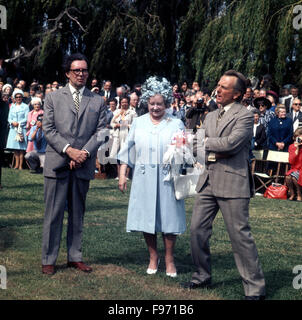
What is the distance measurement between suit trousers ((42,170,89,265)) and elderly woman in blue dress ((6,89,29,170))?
36.6ft

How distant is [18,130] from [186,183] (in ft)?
38.8

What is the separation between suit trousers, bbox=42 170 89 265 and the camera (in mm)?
6664

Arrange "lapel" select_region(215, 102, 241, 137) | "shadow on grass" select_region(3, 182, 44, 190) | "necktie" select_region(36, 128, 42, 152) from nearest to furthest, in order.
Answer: "lapel" select_region(215, 102, 241, 137) < "shadow on grass" select_region(3, 182, 44, 190) < "necktie" select_region(36, 128, 42, 152)

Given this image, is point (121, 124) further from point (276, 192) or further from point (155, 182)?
point (155, 182)

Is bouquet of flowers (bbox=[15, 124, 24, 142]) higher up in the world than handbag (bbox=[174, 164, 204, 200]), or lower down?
higher up

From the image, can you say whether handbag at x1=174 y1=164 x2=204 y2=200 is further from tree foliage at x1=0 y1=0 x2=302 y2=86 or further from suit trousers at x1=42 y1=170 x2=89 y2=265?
tree foliage at x1=0 y1=0 x2=302 y2=86

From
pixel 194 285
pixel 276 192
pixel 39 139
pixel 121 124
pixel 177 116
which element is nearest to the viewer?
pixel 194 285

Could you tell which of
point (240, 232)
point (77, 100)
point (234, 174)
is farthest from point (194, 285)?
point (77, 100)

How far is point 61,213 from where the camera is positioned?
6.73 m

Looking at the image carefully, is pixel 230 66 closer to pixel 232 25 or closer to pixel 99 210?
pixel 232 25

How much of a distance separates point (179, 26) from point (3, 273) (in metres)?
17.8

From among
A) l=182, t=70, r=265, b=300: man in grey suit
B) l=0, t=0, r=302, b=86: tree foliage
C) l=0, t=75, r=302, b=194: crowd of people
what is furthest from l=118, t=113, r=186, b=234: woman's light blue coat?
l=0, t=0, r=302, b=86: tree foliage

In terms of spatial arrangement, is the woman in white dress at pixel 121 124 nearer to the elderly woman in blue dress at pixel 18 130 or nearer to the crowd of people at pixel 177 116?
the crowd of people at pixel 177 116

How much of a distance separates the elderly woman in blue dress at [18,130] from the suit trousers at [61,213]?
1116 centimetres
